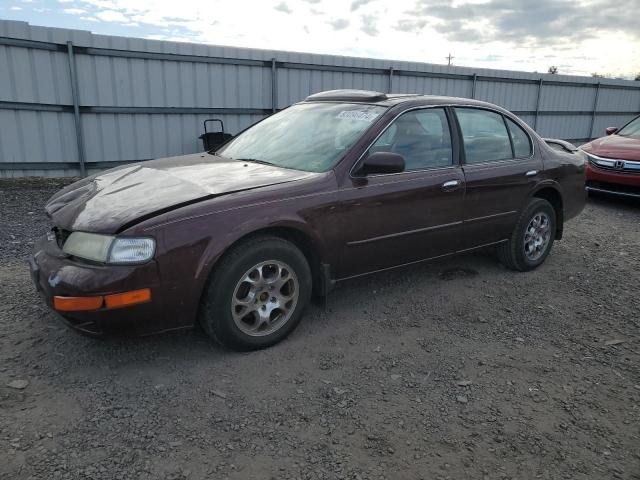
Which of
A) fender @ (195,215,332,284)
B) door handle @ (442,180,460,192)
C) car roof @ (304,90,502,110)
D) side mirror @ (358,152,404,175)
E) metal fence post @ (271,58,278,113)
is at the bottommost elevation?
fender @ (195,215,332,284)

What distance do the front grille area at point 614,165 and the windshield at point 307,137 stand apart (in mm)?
6026

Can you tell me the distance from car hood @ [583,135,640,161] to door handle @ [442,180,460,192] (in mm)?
5483

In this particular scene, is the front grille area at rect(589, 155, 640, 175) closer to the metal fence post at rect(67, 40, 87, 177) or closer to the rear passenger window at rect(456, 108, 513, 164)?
the rear passenger window at rect(456, 108, 513, 164)

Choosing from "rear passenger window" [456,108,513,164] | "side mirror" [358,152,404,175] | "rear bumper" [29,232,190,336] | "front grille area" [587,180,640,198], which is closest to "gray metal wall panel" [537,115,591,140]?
"front grille area" [587,180,640,198]

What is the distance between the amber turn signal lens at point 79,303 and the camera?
2.68m

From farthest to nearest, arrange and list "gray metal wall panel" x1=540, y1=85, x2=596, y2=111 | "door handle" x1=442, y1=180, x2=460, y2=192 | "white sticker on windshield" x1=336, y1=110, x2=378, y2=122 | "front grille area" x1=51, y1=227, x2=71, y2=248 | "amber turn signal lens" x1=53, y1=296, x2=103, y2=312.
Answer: "gray metal wall panel" x1=540, y1=85, x2=596, y2=111
"door handle" x1=442, y1=180, x2=460, y2=192
"white sticker on windshield" x1=336, y1=110, x2=378, y2=122
"front grille area" x1=51, y1=227, x2=71, y2=248
"amber turn signal lens" x1=53, y1=296, x2=103, y2=312

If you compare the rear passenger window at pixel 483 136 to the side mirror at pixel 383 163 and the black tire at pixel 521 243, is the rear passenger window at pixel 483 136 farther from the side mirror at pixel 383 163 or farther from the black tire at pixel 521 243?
the side mirror at pixel 383 163

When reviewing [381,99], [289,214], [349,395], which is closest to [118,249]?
[289,214]

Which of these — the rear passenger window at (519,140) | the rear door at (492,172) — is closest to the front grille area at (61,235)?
the rear door at (492,172)

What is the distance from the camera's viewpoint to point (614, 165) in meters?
8.24

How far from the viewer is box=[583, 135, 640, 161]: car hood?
8094mm

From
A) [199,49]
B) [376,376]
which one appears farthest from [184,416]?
[199,49]

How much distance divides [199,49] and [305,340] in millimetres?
7274

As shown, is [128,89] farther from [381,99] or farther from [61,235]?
[61,235]
